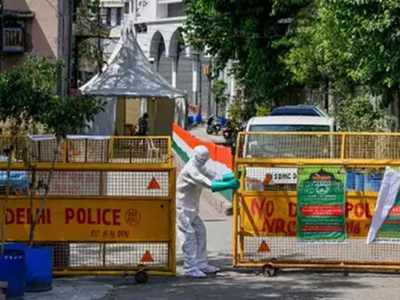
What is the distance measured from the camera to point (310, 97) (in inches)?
1581

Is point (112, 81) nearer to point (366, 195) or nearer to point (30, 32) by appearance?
point (30, 32)

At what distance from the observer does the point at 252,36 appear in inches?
1519

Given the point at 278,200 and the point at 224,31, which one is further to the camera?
the point at 224,31

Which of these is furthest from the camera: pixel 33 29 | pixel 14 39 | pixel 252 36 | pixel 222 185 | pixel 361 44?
pixel 252 36

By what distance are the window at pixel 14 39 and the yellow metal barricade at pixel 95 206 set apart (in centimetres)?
2425

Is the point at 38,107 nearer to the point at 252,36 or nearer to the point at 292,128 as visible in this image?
the point at 292,128

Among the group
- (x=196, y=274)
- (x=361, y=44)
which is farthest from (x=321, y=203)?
(x=361, y=44)

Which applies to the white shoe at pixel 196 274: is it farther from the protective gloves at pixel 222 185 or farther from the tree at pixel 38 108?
the tree at pixel 38 108

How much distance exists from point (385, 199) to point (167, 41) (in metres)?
90.3

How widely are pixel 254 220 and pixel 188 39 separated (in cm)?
3108

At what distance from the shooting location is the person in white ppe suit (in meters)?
12.5

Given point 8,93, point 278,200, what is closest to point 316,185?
point 278,200

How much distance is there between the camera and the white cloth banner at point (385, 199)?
40.7ft

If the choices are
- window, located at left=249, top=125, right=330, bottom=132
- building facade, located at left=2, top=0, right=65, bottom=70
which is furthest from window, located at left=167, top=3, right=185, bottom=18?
window, located at left=249, top=125, right=330, bottom=132
